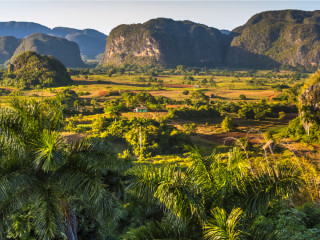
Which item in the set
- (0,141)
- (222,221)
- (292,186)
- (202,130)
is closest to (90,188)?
(0,141)

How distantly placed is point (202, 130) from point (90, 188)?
33.1 metres

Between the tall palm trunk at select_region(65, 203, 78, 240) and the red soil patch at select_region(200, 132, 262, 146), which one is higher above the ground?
the tall palm trunk at select_region(65, 203, 78, 240)

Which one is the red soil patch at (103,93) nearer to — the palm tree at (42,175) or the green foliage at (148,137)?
the green foliage at (148,137)

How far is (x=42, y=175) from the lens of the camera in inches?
226

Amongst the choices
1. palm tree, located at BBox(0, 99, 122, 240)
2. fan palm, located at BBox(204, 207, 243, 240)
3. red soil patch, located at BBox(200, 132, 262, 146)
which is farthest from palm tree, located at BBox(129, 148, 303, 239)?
red soil patch, located at BBox(200, 132, 262, 146)

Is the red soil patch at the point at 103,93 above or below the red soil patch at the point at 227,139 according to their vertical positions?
above

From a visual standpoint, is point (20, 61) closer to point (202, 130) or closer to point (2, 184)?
point (202, 130)

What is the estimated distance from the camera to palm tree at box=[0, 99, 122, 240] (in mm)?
5098

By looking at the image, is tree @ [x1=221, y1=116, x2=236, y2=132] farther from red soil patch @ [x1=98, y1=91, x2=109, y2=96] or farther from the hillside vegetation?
the hillside vegetation

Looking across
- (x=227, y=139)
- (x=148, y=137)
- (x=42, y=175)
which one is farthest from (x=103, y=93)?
(x=42, y=175)

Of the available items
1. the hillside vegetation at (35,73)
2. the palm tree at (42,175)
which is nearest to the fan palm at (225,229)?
the palm tree at (42,175)

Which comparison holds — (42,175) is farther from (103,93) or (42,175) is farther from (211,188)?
(103,93)

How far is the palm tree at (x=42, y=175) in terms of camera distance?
5.10 metres

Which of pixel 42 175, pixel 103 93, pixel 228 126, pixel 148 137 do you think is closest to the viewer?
pixel 42 175
